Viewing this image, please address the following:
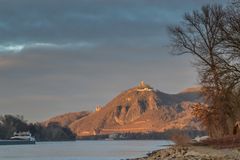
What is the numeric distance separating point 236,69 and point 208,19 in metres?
9.05

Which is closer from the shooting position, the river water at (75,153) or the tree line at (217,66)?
the tree line at (217,66)

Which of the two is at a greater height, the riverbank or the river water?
the river water

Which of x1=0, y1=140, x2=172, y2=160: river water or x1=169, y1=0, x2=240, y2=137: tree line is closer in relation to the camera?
x1=169, y1=0, x2=240, y2=137: tree line

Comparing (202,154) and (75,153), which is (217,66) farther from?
(75,153)

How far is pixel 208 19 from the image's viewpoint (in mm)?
49125

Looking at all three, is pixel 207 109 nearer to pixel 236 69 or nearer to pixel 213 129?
pixel 213 129

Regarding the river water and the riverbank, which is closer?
the riverbank

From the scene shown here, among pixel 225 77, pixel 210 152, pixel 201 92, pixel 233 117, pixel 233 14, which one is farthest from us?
pixel 201 92

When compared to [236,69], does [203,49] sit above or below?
above

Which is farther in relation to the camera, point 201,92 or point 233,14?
point 201,92

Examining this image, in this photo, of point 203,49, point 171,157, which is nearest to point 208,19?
point 203,49

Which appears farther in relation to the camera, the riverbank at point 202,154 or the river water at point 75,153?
the river water at point 75,153

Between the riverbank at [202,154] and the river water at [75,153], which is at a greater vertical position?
the river water at [75,153]

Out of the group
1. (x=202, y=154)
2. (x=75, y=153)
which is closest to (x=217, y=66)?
(x=202, y=154)
